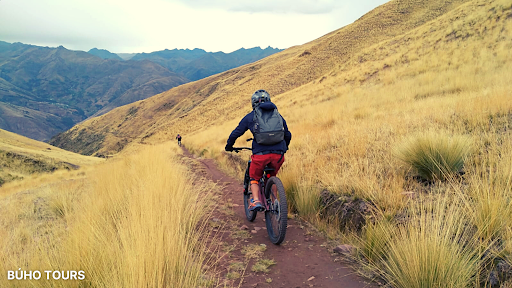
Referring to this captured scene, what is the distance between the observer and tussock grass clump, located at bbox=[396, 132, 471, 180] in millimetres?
4211

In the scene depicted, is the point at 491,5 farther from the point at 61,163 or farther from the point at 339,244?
the point at 61,163

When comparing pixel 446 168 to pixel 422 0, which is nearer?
pixel 446 168

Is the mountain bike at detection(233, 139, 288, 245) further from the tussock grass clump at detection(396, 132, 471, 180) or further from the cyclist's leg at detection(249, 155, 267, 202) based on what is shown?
the tussock grass clump at detection(396, 132, 471, 180)

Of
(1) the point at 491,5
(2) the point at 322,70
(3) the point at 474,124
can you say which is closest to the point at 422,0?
(2) the point at 322,70

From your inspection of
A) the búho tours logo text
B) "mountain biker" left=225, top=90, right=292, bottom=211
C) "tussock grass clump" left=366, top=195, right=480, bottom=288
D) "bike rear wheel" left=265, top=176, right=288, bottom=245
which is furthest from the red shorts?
the búho tours logo text

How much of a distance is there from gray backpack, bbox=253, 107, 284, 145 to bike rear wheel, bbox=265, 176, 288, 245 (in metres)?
0.64

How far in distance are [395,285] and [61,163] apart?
3100 centimetres

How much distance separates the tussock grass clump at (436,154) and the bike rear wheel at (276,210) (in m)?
2.38

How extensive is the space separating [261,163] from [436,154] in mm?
2880

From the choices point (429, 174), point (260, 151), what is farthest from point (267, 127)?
point (429, 174)

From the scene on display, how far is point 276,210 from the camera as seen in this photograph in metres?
4.15

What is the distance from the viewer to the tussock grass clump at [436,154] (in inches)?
166

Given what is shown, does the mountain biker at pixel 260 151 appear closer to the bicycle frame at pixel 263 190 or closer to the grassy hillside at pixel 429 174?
the bicycle frame at pixel 263 190

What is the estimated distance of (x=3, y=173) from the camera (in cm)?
2034
